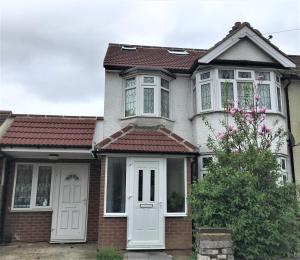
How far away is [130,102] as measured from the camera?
12328mm

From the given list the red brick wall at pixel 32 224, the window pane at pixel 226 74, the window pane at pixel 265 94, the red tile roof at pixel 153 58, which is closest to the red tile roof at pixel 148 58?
the red tile roof at pixel 153 58

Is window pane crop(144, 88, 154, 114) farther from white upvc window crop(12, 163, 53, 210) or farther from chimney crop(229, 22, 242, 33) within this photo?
chimney crop(229, 22, 242, 33)

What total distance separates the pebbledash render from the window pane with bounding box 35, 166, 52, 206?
0.03m

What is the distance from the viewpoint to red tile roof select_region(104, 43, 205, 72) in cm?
1259

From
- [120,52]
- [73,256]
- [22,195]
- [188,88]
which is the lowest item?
[73,256]

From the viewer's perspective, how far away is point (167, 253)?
31.2 ft

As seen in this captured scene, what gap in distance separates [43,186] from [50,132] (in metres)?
2.07

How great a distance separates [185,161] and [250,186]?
3790 millimetres

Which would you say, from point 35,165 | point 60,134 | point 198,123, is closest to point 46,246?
point 35,165

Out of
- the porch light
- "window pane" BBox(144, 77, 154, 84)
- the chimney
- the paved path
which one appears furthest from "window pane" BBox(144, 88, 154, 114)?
the paved path

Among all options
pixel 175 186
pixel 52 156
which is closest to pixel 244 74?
pixel 175 186

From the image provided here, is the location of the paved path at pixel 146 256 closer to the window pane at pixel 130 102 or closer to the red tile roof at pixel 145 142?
the red tile roof at pixel 145 142

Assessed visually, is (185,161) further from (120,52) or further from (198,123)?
(120,52)

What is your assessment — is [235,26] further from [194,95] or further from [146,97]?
[146,97]
